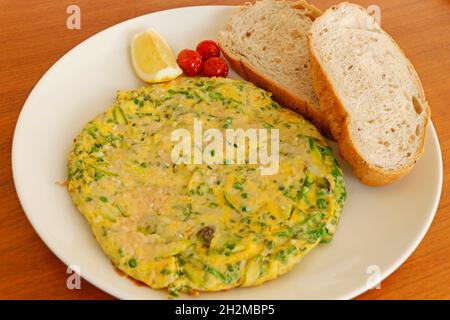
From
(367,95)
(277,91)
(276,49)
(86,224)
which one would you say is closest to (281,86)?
(277,91)

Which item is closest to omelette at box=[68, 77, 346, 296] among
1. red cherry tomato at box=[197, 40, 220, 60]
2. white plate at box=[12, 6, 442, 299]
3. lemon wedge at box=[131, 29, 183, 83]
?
white plate at box=[12, 6, 442, 299]

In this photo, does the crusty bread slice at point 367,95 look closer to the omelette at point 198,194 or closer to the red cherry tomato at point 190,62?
the omelette at point 198,194

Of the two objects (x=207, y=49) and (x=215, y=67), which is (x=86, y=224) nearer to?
(x=215, y=67)

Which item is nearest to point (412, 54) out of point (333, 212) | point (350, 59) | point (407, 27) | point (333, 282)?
point (407, 27)

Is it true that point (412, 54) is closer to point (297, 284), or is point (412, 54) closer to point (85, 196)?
point (297, 284)

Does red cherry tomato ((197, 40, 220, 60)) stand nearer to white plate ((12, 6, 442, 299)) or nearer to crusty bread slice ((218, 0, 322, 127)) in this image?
crusty bread slice ((218, 0, 322, 127))

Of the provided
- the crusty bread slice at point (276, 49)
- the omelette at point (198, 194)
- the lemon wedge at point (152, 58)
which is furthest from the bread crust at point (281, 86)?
the lemon wedge at point (152, 58)

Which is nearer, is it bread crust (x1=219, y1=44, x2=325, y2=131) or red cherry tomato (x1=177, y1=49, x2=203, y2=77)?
bread crust (x1=219, y1=44, x2=325, y2=131)
